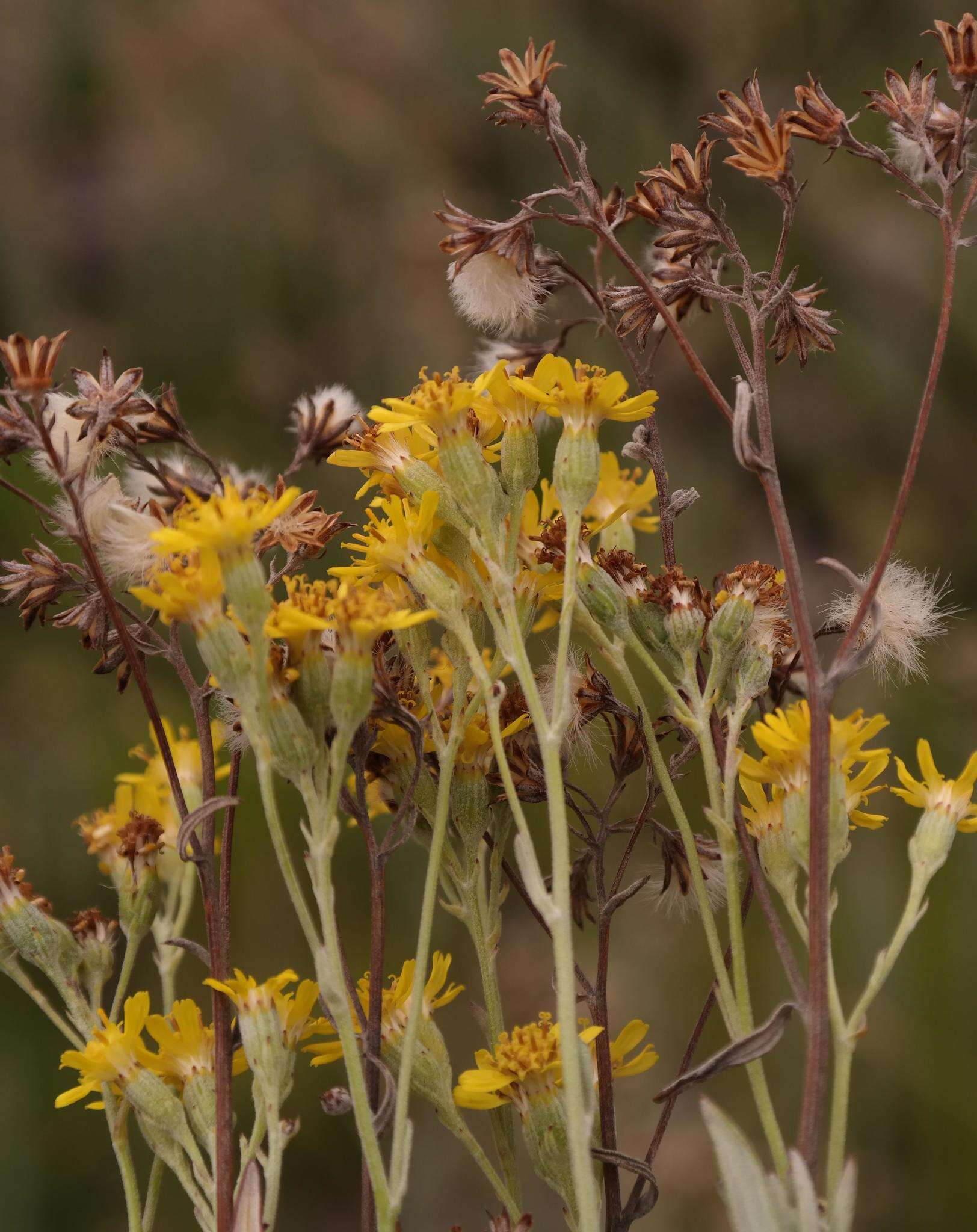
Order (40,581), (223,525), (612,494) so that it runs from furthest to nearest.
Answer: (612,494)
(40,581)
(223,525)

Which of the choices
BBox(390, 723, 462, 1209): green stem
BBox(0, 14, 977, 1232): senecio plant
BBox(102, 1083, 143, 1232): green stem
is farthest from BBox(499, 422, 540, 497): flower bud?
BBox(102, 1083, 143, 1232): green stem

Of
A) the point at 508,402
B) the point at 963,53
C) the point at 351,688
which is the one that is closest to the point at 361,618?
the point at 351,688

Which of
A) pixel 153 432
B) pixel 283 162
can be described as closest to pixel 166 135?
pixel 283 162

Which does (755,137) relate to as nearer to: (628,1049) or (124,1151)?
(628,1049)

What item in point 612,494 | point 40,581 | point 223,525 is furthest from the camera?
point 612,494

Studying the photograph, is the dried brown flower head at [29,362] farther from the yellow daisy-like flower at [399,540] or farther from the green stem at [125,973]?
the green stem at [125,973]

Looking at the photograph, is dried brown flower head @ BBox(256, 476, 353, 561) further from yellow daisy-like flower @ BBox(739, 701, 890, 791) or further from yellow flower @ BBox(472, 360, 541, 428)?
yellow daisy-like flower @ BBox(739, 701, 890, 791)

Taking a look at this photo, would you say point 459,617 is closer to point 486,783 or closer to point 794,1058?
point 486,783

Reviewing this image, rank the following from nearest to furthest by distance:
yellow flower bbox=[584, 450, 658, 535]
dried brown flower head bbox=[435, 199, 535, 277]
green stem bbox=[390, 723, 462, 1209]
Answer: green stem bbox=[390, 723, 462, 1209], dried brown flower head bbox=[435, 199, 535, 277], yellow flower bbox=[584, 450, 658, 535]
